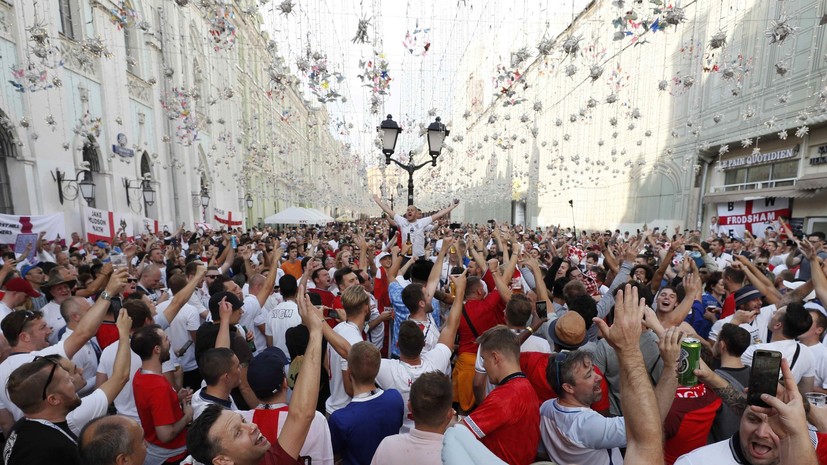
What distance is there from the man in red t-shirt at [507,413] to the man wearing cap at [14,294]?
5361 millimetres

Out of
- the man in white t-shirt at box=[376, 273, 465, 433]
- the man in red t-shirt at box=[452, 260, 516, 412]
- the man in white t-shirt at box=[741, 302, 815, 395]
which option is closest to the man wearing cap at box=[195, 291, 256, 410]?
the man in white t-shirt at box=[376, 273, 465, 433]

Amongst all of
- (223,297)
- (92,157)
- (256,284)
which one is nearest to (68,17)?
(92,157)

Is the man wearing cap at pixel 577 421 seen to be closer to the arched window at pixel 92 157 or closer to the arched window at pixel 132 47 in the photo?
the arched window at pixel 92 157

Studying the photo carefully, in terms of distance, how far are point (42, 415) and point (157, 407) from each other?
0.61 m

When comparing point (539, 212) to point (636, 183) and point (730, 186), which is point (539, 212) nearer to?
point (636, 183)

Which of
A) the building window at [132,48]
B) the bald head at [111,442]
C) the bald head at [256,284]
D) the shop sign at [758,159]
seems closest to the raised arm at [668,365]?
the bald head at [111,442]

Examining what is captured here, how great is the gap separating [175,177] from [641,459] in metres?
26.1

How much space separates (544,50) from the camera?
6180 millimetres

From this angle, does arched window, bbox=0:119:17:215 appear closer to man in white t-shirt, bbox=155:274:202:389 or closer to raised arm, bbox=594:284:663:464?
man in white t-shirt, bbox=155:274:202:389

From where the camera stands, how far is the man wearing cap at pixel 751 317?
4.01 meters

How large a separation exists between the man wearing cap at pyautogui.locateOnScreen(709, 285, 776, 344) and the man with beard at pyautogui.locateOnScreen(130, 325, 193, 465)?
4.83 metres

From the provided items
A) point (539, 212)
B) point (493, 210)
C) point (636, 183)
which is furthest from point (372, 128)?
point (493, 210)

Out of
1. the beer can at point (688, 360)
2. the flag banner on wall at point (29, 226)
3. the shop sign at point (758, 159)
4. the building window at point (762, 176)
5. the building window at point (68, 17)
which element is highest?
the building window at point (68, 17)

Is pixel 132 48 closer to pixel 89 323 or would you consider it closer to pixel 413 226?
pixel 413 226
